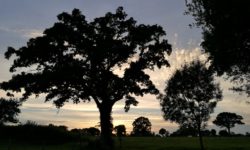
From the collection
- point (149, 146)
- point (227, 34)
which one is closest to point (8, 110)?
point (149, 146)

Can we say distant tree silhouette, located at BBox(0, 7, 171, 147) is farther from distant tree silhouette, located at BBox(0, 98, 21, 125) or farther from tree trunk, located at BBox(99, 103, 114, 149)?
distant tree silhouette, located at BBox(0, 98, 21, 125)

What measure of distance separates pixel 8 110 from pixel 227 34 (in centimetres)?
9014

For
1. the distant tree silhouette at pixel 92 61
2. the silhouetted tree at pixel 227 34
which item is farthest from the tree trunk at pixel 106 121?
the silhouetted tree at pixel 227 34

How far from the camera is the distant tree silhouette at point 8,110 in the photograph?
113 metres

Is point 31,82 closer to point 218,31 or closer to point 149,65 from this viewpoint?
point 149,65

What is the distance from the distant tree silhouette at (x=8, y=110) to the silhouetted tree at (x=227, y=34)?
83.3 m

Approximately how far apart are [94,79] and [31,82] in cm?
995

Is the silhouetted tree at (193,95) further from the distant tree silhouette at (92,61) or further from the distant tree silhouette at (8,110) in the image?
the distant tree silhouette at (8,110)

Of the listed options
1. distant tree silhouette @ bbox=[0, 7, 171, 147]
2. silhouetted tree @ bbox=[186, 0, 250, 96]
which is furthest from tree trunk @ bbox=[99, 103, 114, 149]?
silhouetted tree @ bbox=[186, 0, 250, 96]

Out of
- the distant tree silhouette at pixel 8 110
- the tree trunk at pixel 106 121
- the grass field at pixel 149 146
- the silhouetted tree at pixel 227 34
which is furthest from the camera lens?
the distant tree silhouette at pixel 8 110

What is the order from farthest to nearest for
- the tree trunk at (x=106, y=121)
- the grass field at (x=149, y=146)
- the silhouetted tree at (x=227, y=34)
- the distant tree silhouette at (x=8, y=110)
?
the distant tree silhouette at (x=8, y=110)
the tree trunk at (x=106, y=121)
the grass field at (x=149, y=146)
the silhouetted tree at (x=227, y=34)

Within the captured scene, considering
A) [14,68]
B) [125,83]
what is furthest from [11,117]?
[125,83]

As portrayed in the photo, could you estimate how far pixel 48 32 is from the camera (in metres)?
68.7

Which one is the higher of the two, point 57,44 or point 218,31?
point 57,44
